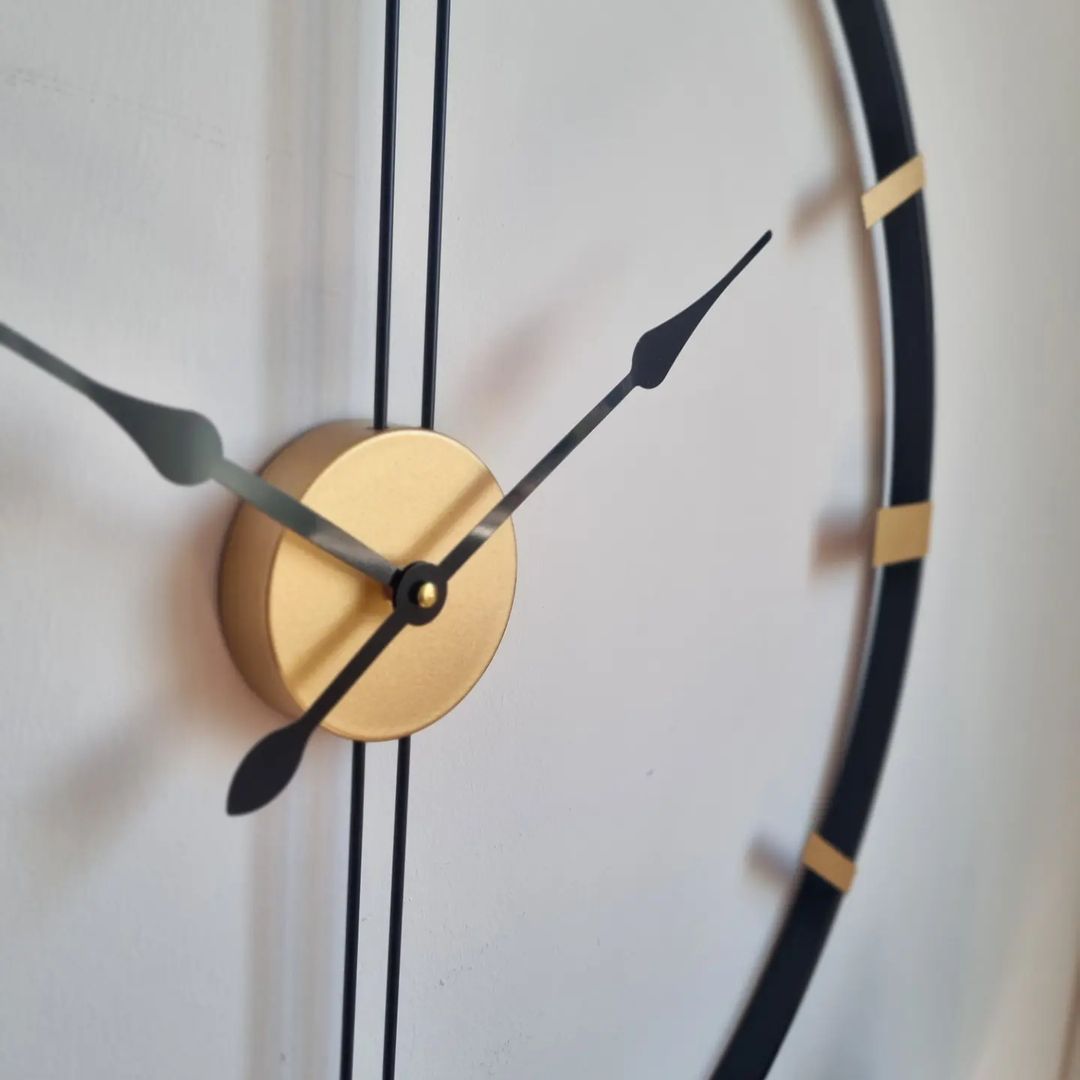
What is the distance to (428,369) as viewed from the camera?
416 mm

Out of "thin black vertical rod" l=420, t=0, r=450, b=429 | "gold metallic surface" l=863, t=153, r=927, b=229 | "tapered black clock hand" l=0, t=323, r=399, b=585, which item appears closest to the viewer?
Result: "tapered black clock hand" l=0, t=323, r=399, b=585

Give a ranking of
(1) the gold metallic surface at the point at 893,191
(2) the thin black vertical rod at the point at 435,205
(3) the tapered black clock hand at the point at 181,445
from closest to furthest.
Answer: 1. (3) the tapered black clock hand at the point at 181,445
2. (2) the thin black vertical rod at the point at 435,205
3. (1) the gold metallic surface at the point at 893,191

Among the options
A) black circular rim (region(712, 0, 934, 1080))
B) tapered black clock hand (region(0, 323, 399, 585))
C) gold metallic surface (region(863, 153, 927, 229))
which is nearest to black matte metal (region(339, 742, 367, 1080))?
tapered black clock hand (region(0, 323, 399, 585))

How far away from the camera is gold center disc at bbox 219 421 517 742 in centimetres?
37

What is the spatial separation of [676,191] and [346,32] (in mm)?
203

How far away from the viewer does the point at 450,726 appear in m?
0.48

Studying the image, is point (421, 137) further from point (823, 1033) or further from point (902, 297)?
point (823, 1033)

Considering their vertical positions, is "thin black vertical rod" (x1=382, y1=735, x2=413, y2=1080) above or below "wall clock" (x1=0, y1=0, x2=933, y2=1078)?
below

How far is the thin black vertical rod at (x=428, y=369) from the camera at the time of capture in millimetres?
406

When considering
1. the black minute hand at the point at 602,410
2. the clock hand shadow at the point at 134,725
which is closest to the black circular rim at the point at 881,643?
the black minute hand at the point at 602,410

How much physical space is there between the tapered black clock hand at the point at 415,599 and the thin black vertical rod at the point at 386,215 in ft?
0.21

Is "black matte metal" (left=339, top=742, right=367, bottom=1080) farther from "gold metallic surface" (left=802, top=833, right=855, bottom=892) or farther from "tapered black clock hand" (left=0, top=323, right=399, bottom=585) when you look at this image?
"gold metallic surface" (left=802, top=833, right=855, bottom=892)

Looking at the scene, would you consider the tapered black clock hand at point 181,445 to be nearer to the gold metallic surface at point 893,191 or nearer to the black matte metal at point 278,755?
the black matte metal at point 278,755

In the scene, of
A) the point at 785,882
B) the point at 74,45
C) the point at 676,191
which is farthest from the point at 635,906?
the point at 74,45
